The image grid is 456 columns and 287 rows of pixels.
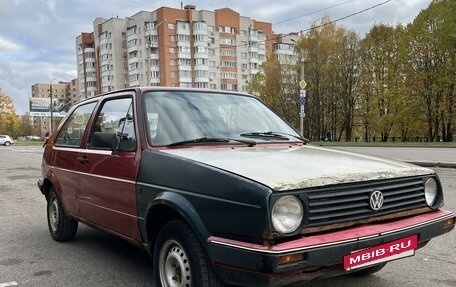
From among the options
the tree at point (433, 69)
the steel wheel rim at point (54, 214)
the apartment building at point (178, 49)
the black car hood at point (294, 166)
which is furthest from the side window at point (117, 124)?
the apartment building at point (178, 49)

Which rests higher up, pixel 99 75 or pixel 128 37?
pixel 128 37

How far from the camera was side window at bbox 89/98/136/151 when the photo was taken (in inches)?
159

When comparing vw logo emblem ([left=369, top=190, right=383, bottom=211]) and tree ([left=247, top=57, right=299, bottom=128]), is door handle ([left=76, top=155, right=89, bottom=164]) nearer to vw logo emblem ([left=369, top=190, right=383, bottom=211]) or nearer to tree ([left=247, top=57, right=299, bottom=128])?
vw logo emblem ([left=369, top=190, right=383, bottom=211])

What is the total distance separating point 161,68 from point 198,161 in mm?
83546

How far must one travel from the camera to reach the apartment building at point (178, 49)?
278ft

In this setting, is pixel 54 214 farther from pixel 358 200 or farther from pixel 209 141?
pixel 358 200

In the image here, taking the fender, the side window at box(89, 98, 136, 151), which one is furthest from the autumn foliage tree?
the fender

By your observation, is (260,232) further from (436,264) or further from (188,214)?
(436,264)

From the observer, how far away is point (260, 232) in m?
2.74

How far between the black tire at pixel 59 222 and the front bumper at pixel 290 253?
333 centimetres

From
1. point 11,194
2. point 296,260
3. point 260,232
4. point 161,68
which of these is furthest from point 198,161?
point 161,68

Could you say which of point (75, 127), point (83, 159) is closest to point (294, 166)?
point (83, 159)

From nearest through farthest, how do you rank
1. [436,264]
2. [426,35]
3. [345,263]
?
[345,263]
[436,264]
[426,35]

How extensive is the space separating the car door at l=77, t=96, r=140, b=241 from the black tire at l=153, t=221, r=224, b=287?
1.40 ft
